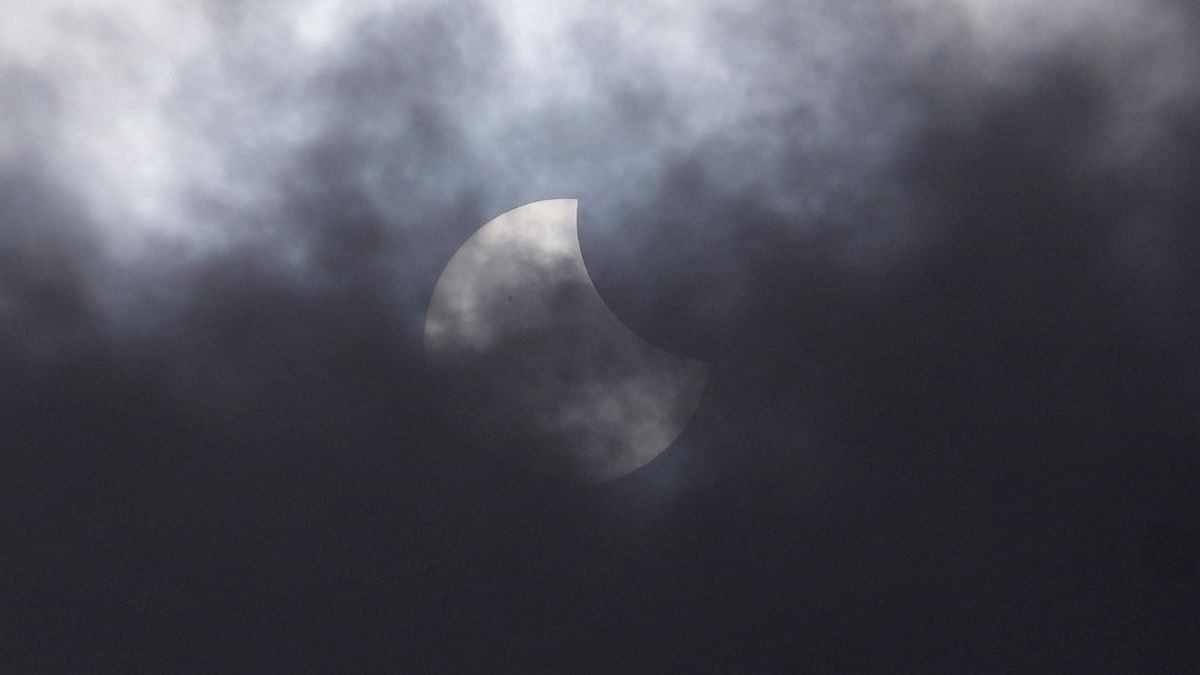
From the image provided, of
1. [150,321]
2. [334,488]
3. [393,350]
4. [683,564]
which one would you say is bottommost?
[683,564]

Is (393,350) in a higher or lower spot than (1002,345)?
higher

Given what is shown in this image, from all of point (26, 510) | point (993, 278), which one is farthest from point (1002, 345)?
point (26, 510)

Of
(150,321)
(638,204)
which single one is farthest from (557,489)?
(150,321)

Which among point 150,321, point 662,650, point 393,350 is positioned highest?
point 150,321

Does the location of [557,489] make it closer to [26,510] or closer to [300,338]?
[300,338]

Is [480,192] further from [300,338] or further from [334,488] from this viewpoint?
[334,488]

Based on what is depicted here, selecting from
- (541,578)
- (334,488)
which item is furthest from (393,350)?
(541,578)

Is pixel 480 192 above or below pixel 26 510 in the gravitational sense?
above
